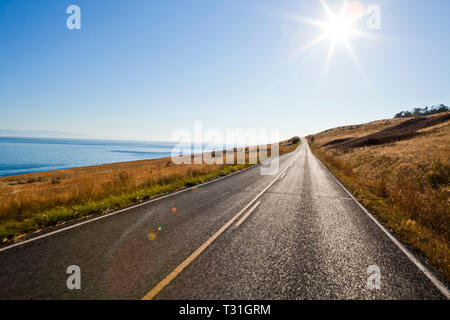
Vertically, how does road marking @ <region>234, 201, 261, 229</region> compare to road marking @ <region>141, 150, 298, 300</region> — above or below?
below

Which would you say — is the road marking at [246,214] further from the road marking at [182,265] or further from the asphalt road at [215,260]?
the road marking at [182,265]

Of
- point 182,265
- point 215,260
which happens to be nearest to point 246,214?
point 215,260

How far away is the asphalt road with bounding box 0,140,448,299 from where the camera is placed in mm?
2758

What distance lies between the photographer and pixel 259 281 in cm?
299

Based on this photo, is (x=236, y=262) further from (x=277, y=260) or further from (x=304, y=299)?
(x=304, y=299)

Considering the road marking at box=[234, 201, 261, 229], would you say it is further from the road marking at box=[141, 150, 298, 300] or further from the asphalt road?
the road marking at box=[141, 150, 298, 300]

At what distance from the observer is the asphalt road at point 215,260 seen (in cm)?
276

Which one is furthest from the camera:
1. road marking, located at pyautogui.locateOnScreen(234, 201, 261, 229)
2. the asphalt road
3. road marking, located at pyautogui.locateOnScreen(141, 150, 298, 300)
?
A: road marking, located at pyautogui.locateOnScreen(234, 201, 261, 229)

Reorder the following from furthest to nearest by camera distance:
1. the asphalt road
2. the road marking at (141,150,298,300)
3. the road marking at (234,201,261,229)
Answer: the road marking at (234,201,261,229), the asphalt road, the road marking at (141,150,298,300)

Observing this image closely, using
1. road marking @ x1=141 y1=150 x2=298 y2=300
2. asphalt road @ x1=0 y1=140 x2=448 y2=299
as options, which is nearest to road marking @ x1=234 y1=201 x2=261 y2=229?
asphalt road @ x1=0 y1=140 x2=448 y2=299

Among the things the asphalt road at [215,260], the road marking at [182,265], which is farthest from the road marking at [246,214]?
the road marking at [182,265]

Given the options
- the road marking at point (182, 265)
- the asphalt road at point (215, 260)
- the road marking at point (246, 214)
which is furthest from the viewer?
the road marking at point (246, 214)

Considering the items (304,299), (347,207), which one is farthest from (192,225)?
(347,207)
